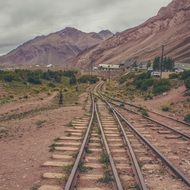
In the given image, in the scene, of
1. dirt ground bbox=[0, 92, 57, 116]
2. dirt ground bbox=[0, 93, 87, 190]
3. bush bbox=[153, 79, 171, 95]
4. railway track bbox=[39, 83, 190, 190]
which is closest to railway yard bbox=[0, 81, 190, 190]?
railway track bbox=[39, 83, 190, 190]

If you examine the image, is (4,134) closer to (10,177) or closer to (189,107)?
(10,177)

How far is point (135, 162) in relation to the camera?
11453 millimetres

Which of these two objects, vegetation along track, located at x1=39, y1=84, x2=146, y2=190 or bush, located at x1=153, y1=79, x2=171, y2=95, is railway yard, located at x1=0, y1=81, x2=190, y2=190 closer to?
vegetation along track, located at x1=39, y1=84, x2=146, y2=190

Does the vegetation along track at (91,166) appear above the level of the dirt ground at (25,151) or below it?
above

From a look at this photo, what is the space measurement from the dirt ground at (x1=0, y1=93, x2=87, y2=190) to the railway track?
409mm

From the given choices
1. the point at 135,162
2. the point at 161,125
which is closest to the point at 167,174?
the point at 135,162

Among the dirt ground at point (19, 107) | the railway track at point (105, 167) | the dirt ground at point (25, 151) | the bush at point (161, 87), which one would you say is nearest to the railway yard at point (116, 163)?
the railway track at point (105, 167)

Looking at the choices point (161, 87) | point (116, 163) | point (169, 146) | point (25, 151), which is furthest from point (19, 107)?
point (116, 163)

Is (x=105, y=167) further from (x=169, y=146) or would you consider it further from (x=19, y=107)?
A: (x=19, y=107)

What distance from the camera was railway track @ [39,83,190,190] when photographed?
9.91 metres

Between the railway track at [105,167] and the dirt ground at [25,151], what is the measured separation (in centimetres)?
41

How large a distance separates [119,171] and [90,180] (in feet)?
3.29

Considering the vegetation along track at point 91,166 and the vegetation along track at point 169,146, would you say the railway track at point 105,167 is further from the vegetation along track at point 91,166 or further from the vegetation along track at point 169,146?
the vegetation along track at point 169,146

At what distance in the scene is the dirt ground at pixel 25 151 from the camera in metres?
10.7
